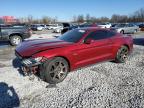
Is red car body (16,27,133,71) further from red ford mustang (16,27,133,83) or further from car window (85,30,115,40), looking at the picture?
car window (85,30,115,40)

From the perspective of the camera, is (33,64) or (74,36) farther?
(74,36)

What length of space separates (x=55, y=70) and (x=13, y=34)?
338 inches

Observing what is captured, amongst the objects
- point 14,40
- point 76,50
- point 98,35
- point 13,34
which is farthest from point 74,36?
point 13,34

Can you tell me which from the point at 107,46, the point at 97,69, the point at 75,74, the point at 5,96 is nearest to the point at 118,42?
the point at 107,46

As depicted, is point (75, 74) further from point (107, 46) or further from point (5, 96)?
point (5, 96)

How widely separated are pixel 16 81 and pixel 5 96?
38.3 inches

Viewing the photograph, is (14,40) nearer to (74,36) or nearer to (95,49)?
(74,36)

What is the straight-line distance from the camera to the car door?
5.66 meters

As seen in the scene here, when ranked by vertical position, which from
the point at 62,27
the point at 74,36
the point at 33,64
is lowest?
the point at 33,64

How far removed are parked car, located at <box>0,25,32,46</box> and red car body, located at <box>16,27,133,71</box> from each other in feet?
23.0

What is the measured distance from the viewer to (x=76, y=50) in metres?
5.50

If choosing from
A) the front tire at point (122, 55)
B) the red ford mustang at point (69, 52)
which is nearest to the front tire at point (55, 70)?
the red ford mustang at point (69, 52)

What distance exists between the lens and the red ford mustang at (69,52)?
4.86m

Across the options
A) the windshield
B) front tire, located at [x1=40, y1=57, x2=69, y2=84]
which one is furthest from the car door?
front tire, located at [x1=40, y1=57, x2=69, y2=84]
